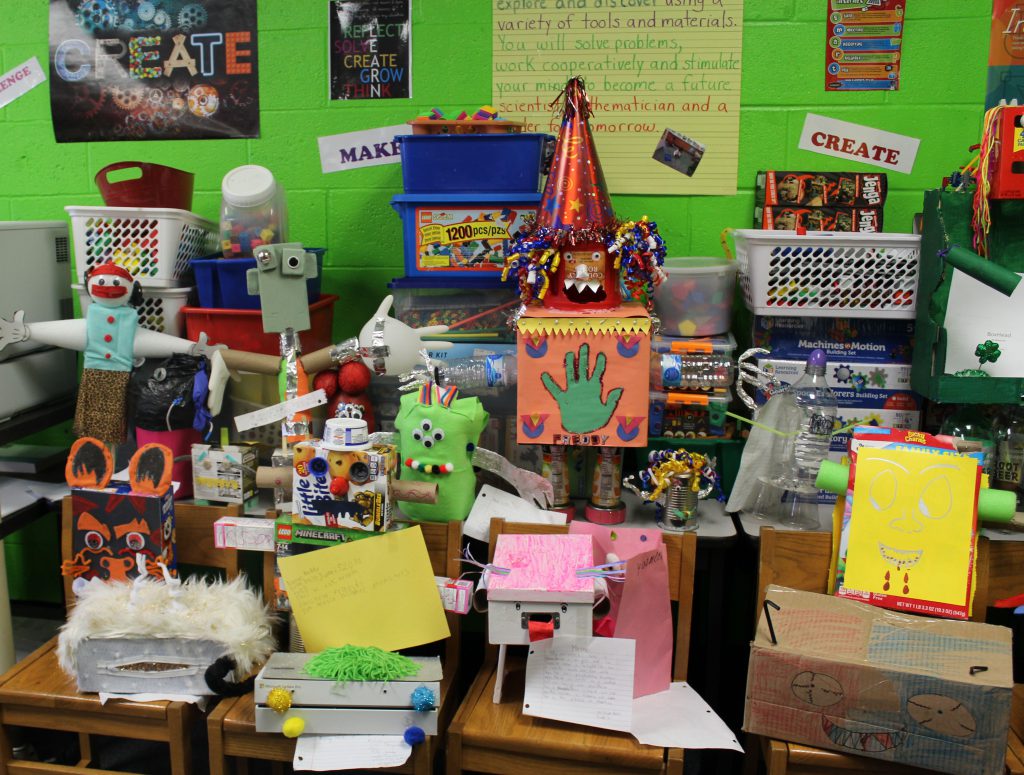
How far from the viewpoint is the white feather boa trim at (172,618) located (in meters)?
1.45

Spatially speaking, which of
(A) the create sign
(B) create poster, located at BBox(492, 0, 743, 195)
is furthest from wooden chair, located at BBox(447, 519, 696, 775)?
(A) the create sign

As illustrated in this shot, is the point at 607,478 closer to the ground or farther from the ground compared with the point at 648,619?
farther from the ground

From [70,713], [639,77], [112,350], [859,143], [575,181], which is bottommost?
[70,713]

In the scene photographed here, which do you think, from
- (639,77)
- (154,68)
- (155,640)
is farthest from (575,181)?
(154,68)

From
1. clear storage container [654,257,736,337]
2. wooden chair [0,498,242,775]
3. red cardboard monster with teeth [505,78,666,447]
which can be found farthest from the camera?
clear storage container [654,257,736,337]

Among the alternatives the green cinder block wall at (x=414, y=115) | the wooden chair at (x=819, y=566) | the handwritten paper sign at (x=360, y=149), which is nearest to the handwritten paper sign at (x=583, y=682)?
the wooden chair at (x=819, y=566)

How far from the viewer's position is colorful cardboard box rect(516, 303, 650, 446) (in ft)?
5.06

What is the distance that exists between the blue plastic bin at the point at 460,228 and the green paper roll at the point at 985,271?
2.48 feet

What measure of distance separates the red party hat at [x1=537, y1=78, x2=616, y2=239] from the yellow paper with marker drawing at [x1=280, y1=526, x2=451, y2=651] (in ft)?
2.01

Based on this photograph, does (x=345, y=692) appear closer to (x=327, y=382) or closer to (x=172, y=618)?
(x=172, y=618)

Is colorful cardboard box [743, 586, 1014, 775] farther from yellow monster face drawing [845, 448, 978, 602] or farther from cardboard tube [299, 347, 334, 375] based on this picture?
cardboard tube [299, 347, 334, 375]

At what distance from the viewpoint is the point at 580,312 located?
1566 mm

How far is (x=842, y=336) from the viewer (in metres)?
1.73

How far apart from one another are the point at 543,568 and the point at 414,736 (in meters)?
0.32
